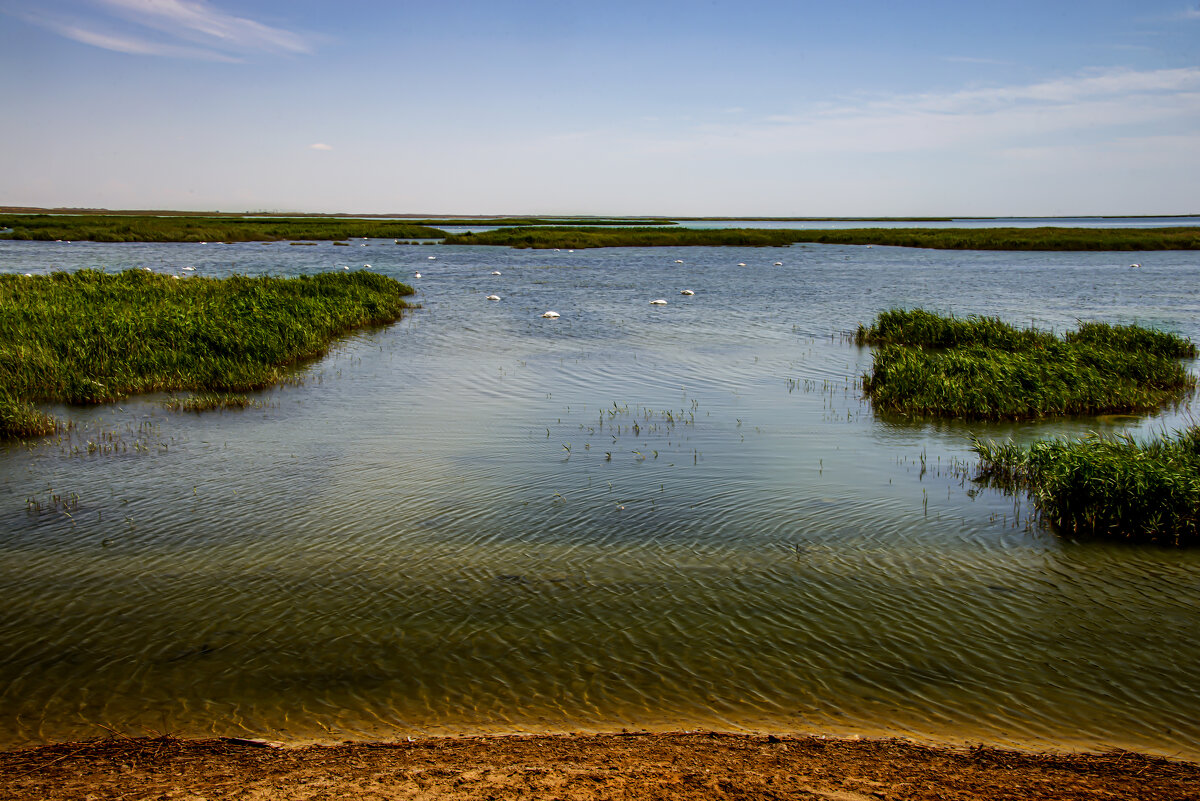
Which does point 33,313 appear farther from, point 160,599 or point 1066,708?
point 1066,708

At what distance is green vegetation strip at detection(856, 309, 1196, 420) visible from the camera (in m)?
15.9

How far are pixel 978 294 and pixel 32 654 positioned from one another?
41.6 meters

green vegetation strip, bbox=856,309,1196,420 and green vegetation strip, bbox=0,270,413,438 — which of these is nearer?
green vegetation strip, bbox=856,309,1196,420

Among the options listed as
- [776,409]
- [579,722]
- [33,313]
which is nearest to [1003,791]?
[579,722]

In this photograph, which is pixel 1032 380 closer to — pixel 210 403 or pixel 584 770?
pixel 584 770

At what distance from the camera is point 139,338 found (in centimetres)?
1909

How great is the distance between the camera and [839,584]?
8.15 m

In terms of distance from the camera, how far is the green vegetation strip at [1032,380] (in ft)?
52.1


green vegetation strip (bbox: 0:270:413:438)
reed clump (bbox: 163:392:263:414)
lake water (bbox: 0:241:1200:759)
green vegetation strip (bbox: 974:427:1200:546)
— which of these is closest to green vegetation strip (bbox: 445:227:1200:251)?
green vegetation strip (bbox: 0:270:413:438)

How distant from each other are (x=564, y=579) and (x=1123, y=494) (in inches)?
263

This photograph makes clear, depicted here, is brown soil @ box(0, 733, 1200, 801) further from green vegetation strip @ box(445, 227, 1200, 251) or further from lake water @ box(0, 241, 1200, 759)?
green vegetation strip @ box(445, 227, 1200, 251)

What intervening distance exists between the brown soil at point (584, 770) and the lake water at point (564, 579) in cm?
37

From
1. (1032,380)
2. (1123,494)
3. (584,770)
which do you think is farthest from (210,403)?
(1032,380)

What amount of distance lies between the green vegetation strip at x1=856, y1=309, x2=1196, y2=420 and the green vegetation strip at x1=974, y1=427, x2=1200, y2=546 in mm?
5203
